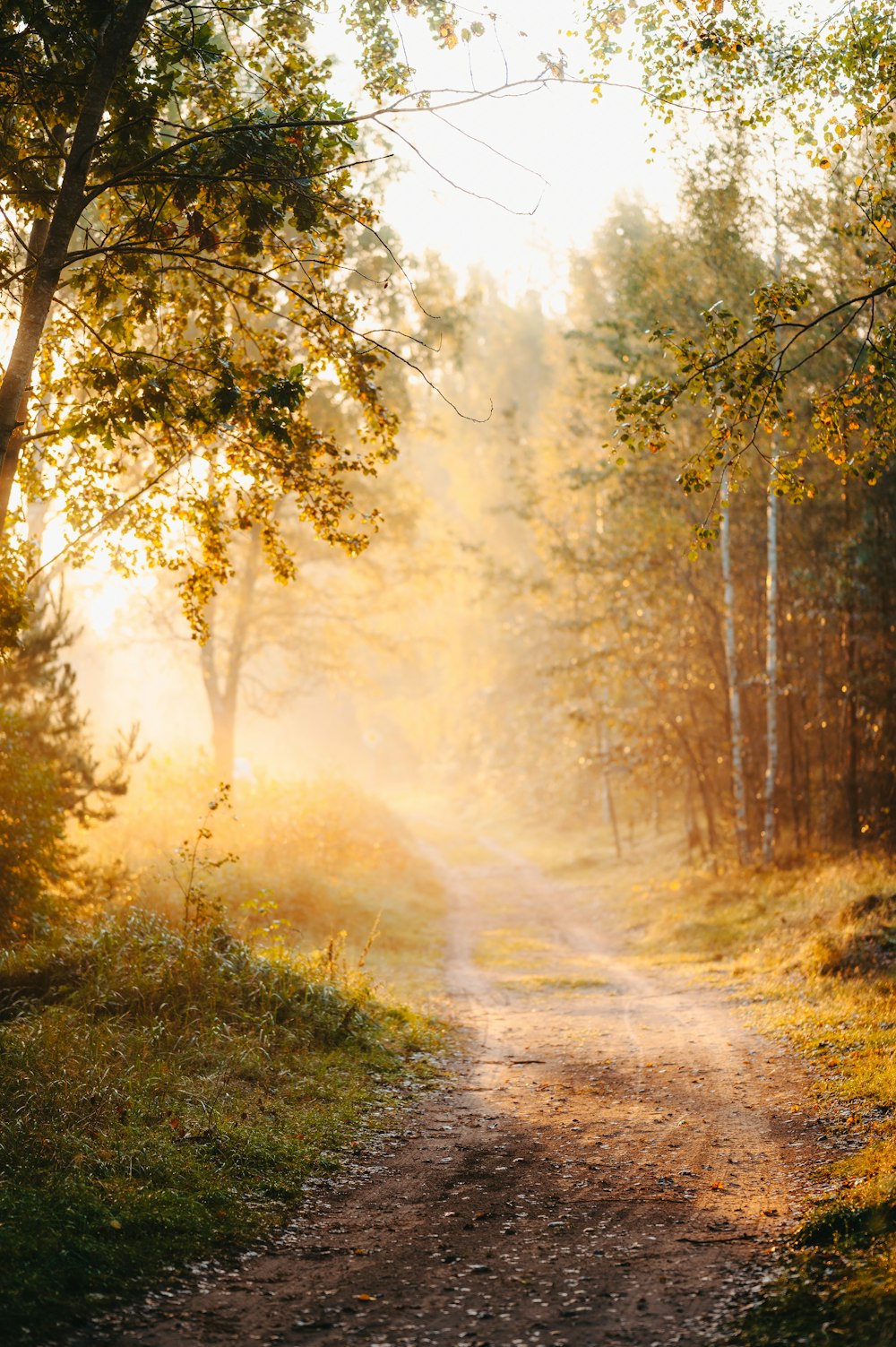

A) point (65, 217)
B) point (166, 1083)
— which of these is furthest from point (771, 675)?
point (65, 217)

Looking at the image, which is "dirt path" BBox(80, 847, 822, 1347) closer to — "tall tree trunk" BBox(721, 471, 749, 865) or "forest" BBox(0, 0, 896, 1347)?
"forest" BBox(0, 0, 896, 1347)

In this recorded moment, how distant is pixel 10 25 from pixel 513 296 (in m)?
55.0

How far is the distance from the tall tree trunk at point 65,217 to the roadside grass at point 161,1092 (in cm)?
392

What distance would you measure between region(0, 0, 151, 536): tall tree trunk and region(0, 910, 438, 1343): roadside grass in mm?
3917

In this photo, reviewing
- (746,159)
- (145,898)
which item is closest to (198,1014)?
(145,898)

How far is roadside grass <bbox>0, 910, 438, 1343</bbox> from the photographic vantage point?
5250 millimetres

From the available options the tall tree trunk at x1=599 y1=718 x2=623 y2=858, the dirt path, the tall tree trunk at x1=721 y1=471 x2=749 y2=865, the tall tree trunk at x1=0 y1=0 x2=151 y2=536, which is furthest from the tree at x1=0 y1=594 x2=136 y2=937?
the tall tree trunk at x1=599 y1=718 x2=623 y2=858

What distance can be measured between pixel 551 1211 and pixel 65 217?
6971 millimetres

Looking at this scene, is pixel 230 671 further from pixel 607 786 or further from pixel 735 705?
pixel 735 705

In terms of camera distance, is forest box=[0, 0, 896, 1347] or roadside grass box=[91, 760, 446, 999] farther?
roadside grass box=[91, 760, 446, 999]

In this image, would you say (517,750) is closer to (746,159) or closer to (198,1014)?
(746,159)

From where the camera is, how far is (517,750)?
148ft

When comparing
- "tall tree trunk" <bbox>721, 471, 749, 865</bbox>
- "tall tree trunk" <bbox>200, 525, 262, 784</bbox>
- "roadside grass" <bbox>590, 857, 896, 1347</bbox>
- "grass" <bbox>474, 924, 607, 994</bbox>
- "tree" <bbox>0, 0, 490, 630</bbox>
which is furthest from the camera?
"tall tree trunk" <bbox>200, 525, 262, 784</bbox>

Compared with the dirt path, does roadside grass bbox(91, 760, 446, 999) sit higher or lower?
higher
